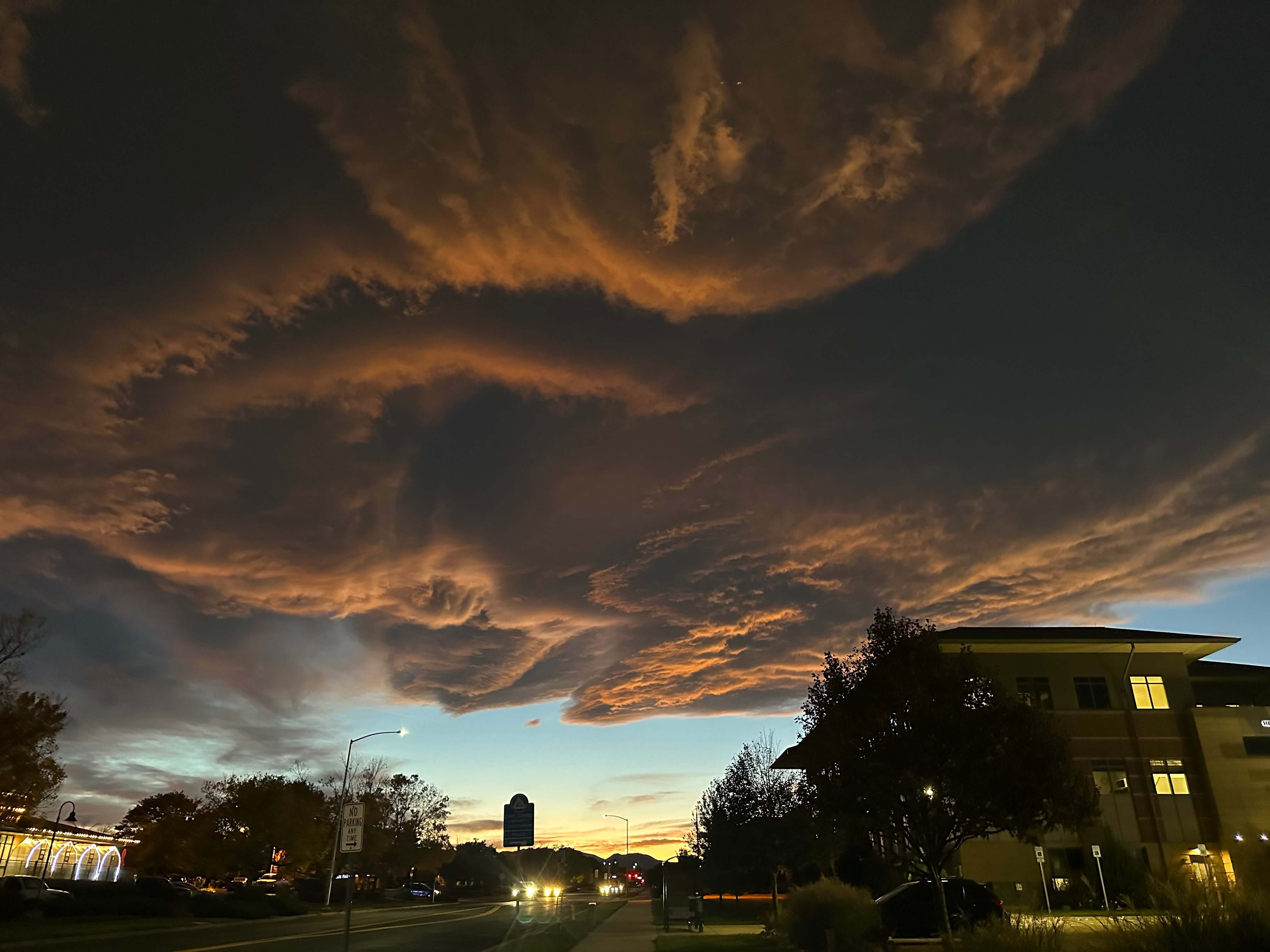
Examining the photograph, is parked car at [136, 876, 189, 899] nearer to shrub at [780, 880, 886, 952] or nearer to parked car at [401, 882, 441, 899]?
shrub at [780, 880, 886, 952]

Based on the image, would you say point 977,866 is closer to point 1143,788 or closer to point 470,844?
point 1143,788

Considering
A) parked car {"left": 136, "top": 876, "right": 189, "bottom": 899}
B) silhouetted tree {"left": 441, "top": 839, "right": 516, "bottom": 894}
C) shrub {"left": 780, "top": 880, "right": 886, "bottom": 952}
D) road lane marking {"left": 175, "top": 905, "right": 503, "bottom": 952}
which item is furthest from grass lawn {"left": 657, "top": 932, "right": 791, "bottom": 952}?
silhouetted tree {"left": 441, "top": 839, "right": 516, "bottom": 894}

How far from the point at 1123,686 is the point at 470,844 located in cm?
16232

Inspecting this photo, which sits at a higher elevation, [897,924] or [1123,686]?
[1123,686]

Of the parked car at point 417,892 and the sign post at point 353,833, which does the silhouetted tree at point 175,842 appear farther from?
the sign post at point 353,833

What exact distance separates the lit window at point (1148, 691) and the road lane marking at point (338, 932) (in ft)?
148

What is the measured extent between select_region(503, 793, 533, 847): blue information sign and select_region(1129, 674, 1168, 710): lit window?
46.9 m

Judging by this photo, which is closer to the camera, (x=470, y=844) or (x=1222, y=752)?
(x=1222, y=752)

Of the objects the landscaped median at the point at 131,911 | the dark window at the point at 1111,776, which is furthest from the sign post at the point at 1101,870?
the landscaped median at the point at 131,911

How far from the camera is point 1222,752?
51.8m

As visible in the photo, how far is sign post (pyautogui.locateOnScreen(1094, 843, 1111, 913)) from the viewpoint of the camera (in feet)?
146

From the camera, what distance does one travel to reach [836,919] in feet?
64.3

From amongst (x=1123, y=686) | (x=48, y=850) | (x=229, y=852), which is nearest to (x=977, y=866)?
(x=1123, y=686)

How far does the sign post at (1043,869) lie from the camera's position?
46.2m
